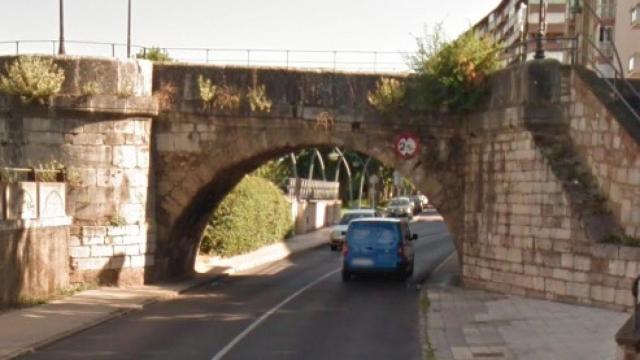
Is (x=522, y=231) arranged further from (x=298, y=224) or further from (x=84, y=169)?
(x=298, y=224)

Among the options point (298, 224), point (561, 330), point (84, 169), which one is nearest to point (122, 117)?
point (84, 169)

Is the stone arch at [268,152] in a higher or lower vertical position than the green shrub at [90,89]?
lower

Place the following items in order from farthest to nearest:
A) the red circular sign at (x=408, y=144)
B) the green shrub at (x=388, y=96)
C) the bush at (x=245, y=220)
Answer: the bush at (x=245, y=220)
the red circular sign at (x=408, y=144)
the green shrub at (x=388, y=96)

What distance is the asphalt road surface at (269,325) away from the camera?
1127 cm

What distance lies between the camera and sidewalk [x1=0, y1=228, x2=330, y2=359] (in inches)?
465

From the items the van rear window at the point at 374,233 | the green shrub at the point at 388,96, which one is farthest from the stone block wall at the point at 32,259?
the green shrub at the point at 388,96

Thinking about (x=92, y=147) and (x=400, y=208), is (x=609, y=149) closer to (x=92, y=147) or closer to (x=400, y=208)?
(x=92, y=147)

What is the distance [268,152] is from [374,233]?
3508 mm

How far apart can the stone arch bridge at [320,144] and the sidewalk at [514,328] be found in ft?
3.14

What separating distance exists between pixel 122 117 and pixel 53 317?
6.36 m

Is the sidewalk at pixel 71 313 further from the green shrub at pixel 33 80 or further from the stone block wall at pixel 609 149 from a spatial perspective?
the stone block wall at pixel 609 149

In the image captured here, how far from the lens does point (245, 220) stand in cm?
2931

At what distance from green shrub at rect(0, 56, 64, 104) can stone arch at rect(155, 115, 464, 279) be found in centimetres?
274

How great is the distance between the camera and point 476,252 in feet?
62.2
